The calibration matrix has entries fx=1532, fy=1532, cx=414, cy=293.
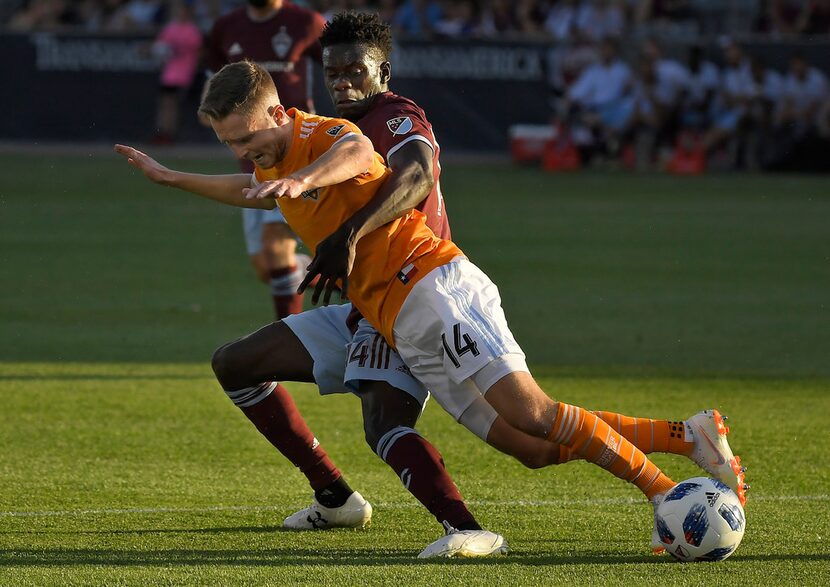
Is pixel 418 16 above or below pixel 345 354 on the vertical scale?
below

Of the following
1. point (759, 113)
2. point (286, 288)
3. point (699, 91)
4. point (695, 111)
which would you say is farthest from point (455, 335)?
point (699, 91)

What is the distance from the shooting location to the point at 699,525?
5.24m

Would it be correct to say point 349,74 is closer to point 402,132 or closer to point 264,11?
point 402,132

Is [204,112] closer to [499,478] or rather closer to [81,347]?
[499,478]

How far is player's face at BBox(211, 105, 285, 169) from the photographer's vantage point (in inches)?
207

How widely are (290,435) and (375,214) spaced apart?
1214 millimetres

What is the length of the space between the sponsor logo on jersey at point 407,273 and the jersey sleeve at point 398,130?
0.49m

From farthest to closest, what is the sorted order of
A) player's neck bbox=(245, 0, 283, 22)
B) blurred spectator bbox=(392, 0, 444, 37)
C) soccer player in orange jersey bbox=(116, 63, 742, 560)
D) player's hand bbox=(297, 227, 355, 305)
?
blurred spectator bbox=(392, 0, 444, 37) < player's neck bbox=(245, 0, 283, 22) < soccer player in orange jersey bbox=(116, 63, 742, 560) < player's hand bbox=(297, 227, 355, 305)

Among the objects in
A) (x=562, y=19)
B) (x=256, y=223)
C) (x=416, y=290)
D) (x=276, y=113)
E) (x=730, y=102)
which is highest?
(x=276, y=113)

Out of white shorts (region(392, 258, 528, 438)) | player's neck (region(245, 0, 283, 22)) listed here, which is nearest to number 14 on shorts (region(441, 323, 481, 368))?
white shorts (region(392, 258, 528, 438))

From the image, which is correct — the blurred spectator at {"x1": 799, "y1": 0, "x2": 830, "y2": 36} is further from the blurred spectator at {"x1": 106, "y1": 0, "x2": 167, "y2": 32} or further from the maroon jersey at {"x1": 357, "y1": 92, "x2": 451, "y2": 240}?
the maroon jersey at {"x1": 357, "y1": 92, "x2": 451, "y2": 240}

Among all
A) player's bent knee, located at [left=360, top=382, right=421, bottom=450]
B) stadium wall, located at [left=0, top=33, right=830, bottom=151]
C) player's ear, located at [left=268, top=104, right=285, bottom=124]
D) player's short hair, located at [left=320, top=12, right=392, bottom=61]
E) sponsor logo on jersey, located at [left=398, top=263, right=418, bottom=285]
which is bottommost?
stadium wall, located at [left=0, top=33, right=830, bottom=151]

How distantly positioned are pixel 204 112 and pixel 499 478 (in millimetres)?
2528

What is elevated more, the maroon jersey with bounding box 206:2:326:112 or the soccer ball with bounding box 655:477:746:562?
the maroon jersey with bounding box 206:2:326:112
